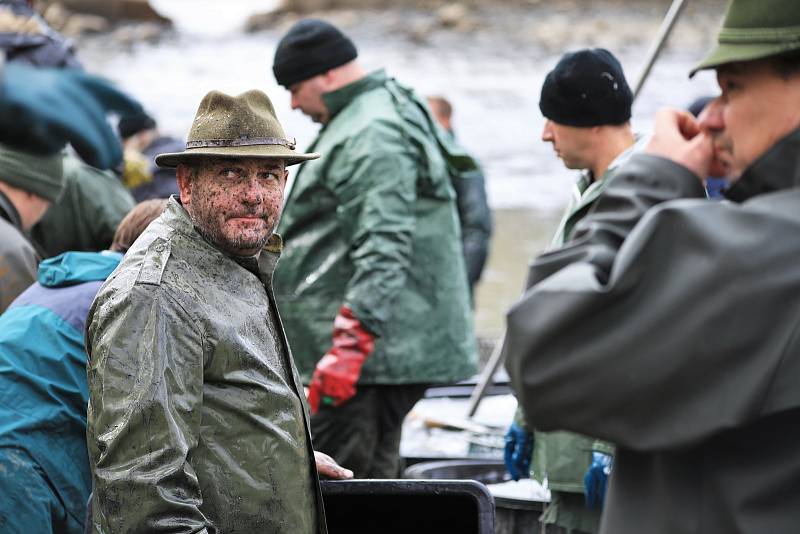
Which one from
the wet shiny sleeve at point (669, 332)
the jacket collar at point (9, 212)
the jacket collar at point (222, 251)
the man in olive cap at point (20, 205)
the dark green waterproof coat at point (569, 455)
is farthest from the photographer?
the jacket collar at point (9, 212)

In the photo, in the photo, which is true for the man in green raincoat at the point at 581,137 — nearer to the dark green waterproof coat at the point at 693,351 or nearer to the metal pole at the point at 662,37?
the metal pole at the point at 662,37

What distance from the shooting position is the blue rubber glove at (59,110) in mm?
1959

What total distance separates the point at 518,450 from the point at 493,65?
97.7 feet

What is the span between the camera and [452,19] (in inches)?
1506

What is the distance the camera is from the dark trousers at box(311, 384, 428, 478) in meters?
5.32

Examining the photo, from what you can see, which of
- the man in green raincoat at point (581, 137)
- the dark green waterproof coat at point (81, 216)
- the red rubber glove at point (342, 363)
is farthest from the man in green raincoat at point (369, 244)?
the man in green raincoat at point (581, 137)

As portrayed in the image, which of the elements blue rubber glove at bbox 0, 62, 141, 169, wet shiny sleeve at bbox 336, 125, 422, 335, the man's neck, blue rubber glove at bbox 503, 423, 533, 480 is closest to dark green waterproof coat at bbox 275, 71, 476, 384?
Answer: wet shiny sleeve at bbox 336, 125, 422, 335

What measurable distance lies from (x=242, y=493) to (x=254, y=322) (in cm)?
43

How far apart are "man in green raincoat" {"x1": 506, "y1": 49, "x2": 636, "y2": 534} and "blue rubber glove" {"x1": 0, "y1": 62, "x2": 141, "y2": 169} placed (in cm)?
221

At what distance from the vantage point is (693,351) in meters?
1.78

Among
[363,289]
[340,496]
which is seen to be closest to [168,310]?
[340,496]

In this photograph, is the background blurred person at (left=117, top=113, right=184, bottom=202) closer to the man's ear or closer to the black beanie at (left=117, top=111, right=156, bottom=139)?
the black beanie at (left=117, top=111, right=156, bottom=139)

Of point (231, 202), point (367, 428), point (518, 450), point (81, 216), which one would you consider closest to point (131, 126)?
point (81, 216)

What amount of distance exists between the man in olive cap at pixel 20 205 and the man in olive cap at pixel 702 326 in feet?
9.99
